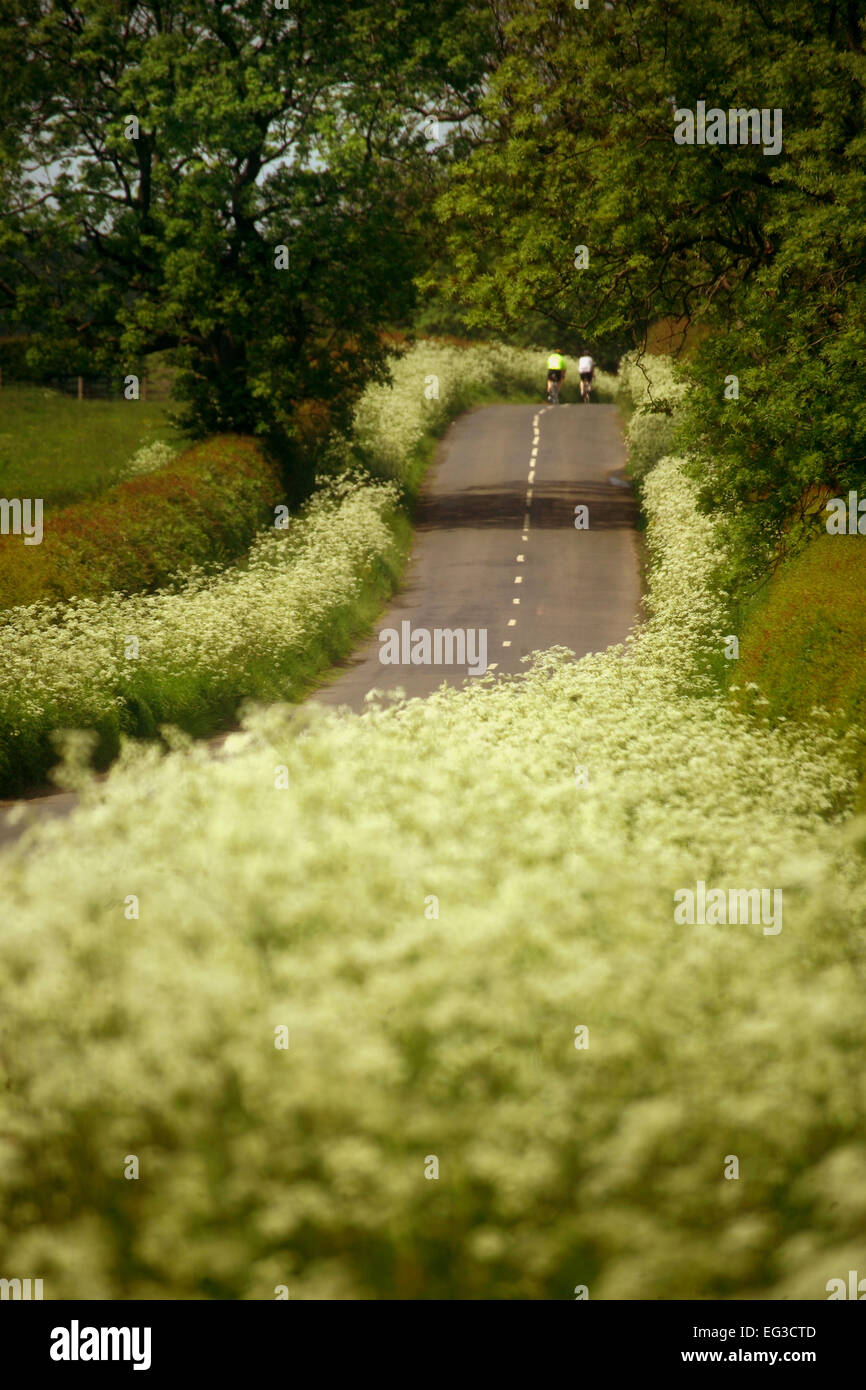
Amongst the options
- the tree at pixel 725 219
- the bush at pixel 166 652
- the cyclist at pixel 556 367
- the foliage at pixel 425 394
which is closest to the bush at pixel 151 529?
the bush at pixel 166 652

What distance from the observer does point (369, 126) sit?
3300 cm

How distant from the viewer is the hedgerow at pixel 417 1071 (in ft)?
16.1

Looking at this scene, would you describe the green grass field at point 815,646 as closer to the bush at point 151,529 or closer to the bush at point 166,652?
the bush at point 166,652

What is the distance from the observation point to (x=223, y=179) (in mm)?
32219

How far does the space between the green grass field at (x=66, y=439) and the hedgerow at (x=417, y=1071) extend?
2596 cm

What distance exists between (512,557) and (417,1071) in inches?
1032

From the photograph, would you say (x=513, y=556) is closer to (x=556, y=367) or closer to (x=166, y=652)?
(x=166, y=652)

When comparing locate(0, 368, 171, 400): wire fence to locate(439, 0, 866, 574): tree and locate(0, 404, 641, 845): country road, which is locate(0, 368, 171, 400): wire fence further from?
locate(439, 0, 866, 574): tree

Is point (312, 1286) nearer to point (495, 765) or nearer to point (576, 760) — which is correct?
point (495, 765)

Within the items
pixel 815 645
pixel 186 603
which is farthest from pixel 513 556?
pixel 815 645

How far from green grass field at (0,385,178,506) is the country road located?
8.38 metres

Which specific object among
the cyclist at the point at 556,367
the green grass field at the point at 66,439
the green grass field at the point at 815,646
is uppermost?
the cyclist at the point at 556,367

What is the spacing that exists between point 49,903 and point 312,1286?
222 cm

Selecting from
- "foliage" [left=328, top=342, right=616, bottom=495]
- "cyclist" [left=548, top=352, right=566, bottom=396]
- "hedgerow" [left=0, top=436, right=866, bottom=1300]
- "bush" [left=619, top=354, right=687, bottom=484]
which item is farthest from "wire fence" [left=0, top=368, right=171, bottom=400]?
"hedgerow" [left=0, top=436, right=866, bottom=1300]
